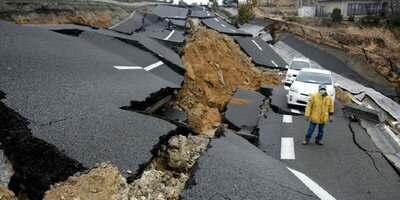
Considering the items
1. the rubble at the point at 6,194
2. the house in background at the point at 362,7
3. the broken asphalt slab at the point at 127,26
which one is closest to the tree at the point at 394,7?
the house in background at the point at 362,7

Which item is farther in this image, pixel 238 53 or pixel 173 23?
pixel 173 23

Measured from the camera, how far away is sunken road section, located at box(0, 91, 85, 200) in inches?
157

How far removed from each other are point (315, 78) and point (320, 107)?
5.44m

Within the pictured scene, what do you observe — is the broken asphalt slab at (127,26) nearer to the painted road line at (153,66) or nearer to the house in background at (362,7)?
the painted road line at (153,66)

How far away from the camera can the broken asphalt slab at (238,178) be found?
191 inches

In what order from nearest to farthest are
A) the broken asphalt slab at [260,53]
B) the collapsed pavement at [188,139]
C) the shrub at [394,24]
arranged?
1. the collapsed pavement at [188,139]
2. the broken asphalt slab at [260,53]
3. the shrub at [394,24]

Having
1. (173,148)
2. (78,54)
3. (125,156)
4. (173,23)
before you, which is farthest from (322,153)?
(173,23)

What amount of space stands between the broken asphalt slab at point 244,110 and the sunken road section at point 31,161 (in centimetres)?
691

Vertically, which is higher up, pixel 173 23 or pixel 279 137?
pixel 173 23

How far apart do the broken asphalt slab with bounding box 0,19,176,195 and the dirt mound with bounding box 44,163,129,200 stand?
0.25 meters

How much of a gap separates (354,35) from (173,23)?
19.3m

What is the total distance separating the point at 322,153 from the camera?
9.24 m

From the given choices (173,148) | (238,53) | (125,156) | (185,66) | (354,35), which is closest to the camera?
(125,156)

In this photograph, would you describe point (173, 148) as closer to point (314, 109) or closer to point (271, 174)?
point (271, 174)
